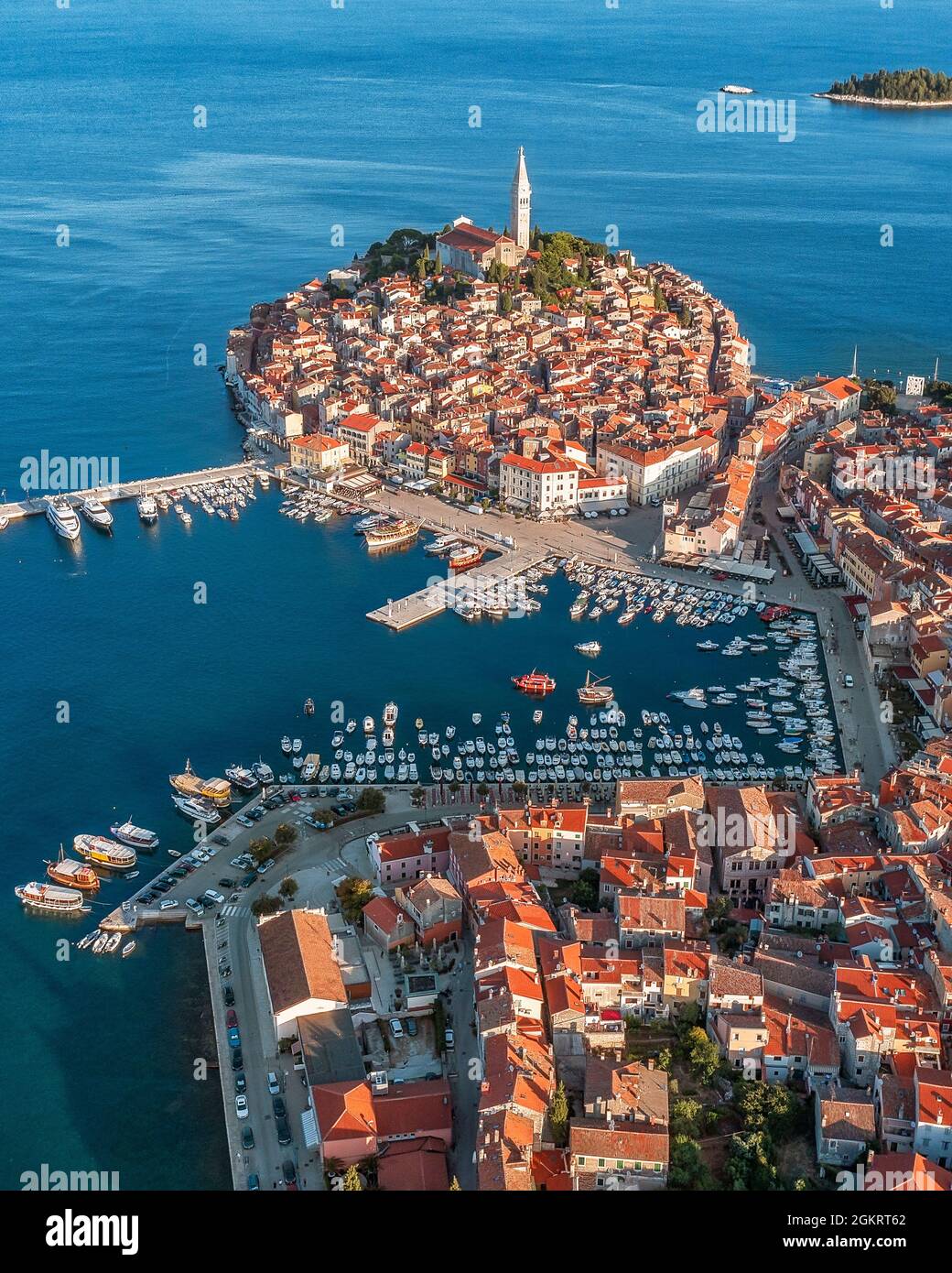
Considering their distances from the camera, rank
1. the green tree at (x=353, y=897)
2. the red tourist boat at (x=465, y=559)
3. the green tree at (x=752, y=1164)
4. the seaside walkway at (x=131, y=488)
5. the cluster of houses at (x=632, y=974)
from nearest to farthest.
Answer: the green tree at (x=752, y=1164), the cluster of houses at (x=632, y=974), the green tree at (x=353, y=897), the red tourist boat at (x=465, y=559), the seaside walkway at (x=131, y=488)

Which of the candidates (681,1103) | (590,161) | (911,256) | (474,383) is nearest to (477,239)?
(474,383)

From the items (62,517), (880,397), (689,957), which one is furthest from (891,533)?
(62,517)

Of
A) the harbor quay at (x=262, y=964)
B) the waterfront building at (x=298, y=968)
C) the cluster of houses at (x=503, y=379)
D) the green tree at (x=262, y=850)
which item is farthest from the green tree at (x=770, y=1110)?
the cluster of houses at (x=503, y=379)

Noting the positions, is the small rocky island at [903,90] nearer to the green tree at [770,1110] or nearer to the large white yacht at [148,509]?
the large white yacht at [148,509]

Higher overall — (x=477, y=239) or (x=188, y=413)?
(x=477, y=239)
